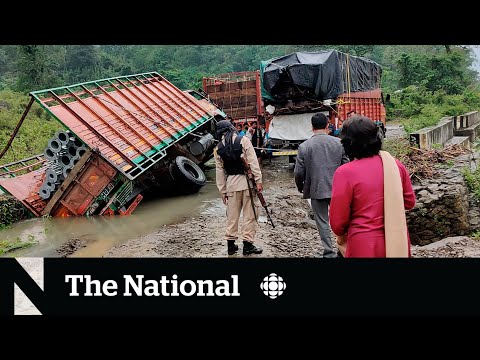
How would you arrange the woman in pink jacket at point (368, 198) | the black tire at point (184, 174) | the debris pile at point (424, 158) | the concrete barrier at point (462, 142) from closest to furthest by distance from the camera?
1. the woman in pink jacket at point (368, 198)
2. the debris pile at point (424, 158)
3. the black tire at point (184, 174)
4. the concrete barrier at point (462, 142)

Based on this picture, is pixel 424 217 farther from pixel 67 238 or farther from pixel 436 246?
pixel 67 238

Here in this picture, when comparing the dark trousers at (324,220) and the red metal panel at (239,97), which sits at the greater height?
the red metal panel at (239,97)

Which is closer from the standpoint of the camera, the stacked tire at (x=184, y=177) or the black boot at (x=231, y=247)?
the black boot at (x=231, y=247)

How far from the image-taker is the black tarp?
10578mm

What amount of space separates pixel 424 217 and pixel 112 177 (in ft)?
17.2

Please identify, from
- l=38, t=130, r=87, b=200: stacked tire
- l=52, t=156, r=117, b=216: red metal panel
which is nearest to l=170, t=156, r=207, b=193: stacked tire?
l=52, t=156, r=117, b=216: red metal panel

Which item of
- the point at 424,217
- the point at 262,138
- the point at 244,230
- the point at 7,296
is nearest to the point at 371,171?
the point at 7,296

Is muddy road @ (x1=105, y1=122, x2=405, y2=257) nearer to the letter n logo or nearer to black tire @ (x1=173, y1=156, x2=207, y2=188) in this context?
black tire @ (x1=173, y1=156, x2=207, y2=188)

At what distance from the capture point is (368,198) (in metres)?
2.35

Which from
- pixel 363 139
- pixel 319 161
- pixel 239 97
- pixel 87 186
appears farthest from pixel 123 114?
pixel 363 139

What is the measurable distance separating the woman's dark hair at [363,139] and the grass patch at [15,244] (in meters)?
5.95

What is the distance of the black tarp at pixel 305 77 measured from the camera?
1058cm

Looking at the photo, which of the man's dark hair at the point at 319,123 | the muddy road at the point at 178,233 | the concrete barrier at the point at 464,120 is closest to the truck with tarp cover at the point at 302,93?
the muddy road at the point at 178,233

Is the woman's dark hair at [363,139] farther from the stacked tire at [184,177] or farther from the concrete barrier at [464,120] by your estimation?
the concrete barrier at [464,120]
